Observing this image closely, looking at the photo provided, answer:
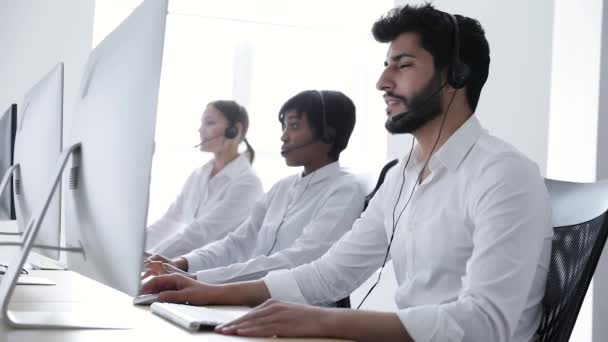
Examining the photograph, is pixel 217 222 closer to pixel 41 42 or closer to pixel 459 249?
pixel 459 249

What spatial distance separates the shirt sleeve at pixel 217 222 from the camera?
10.2 feet

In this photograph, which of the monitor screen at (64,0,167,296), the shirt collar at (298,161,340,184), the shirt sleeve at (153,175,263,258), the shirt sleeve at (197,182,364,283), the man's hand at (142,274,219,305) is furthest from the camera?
the shirt sleeve at (153,175,263,258)

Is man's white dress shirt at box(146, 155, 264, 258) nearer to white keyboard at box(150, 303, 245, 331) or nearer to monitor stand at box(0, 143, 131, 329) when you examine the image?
white keyboard at box(150, 303, 245, 331)

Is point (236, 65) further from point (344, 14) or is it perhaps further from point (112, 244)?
point (112, 244)

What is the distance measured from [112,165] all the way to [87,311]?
319mm

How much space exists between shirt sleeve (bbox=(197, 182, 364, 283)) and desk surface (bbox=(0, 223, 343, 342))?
61 cm

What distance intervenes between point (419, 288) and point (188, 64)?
331 centimetres

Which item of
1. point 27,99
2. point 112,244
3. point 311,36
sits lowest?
point 112,244

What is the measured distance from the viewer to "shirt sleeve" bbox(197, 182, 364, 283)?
2264 millimetres

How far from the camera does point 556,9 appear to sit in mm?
3121

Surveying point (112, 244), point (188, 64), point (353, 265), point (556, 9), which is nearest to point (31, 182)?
point (112, 244)

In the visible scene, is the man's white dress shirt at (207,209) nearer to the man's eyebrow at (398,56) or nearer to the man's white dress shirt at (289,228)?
the man's white dress shirt at (289,228)

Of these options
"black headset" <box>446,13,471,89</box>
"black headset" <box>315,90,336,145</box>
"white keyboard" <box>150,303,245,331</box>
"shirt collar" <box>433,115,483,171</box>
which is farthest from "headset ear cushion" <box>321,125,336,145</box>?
"white keyboard" <box>150,303,245,331</box>

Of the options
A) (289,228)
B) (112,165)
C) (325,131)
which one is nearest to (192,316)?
(112,165)
